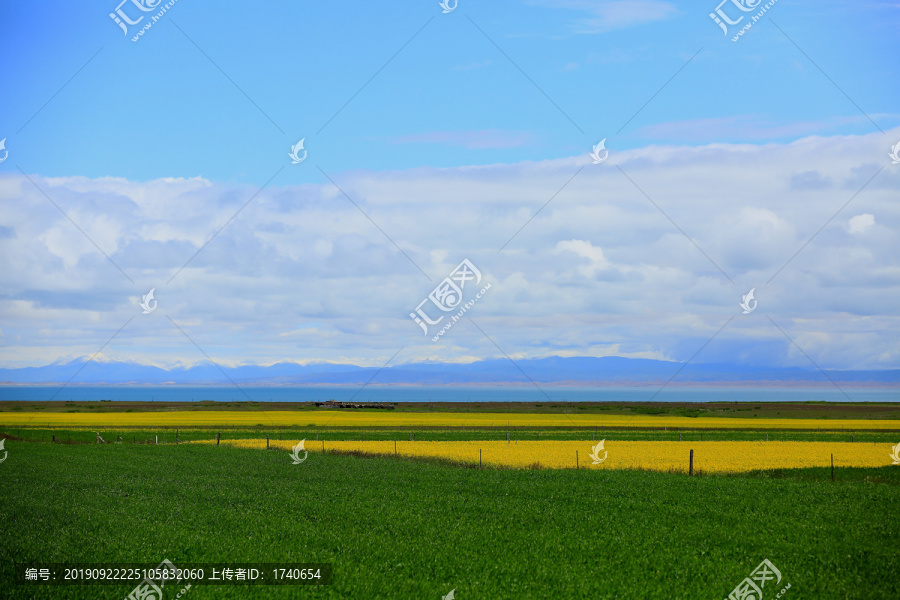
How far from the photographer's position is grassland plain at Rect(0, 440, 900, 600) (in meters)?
15.4

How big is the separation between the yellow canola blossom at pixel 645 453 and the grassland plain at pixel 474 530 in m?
8.77

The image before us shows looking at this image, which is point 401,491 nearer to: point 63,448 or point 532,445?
point 532,445

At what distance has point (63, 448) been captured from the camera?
48.7 metres

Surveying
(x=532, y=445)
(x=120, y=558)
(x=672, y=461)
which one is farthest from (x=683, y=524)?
(x=532, y=445)

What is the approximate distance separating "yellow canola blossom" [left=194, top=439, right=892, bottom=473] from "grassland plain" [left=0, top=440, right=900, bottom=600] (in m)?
8.77
